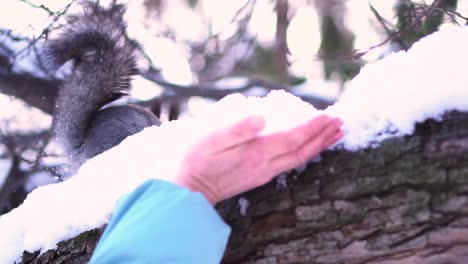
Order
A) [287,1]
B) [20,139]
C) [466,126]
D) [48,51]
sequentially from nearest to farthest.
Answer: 1. [466,126]
2. [48,51]
3. [287,1]
4. [20,139]

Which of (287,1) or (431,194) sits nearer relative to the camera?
(431,194)

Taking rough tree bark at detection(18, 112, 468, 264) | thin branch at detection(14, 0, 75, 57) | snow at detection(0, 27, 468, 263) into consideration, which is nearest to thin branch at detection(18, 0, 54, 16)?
thin branch at detection(14, 0, 75, 57)

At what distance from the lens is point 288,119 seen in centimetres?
76

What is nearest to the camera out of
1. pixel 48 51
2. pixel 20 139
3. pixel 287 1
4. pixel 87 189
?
pixel 87 189

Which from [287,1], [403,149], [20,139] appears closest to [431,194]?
[403,149]

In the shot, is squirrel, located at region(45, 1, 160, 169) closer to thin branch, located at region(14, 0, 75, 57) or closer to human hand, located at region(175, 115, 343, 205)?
thin branch, located at region(14, 0, 75, 57)

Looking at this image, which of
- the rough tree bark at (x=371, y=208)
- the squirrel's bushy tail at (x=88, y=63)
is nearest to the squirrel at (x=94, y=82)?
the squirrel's bushy tail at (x=88, y=63)

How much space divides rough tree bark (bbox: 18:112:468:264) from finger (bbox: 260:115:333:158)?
0.21 ft

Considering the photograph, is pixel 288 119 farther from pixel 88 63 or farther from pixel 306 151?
pixel 88 63

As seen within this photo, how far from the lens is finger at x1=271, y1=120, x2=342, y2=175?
706 millimetres

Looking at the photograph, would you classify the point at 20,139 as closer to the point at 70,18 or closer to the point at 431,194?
the point at 70,18

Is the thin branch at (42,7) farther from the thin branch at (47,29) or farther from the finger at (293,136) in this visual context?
Answer: the finger at (293,136)

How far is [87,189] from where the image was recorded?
1.03 meters

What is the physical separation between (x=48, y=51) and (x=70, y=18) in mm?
202
